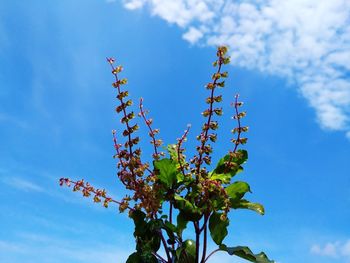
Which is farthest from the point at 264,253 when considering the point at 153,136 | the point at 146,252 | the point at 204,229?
the point at 153,136

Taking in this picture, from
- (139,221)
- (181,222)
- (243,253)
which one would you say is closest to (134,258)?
(139,221)

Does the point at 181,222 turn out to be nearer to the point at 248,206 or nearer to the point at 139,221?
the point at 139,221

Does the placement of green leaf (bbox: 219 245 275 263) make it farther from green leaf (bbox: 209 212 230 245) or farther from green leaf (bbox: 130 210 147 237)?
green leaf (bbox: 130 210 147 237)

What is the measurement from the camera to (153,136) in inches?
117

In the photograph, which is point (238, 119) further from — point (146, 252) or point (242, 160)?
point (146, 252)

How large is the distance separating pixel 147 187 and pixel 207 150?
39 cm

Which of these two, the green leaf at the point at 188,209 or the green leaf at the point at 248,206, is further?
the green leaf at the point at 248,206

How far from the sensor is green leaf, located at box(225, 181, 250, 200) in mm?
2984

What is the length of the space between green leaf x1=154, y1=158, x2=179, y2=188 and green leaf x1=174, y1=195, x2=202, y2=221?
97 millimetres

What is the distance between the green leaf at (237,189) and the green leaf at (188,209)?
217 mm

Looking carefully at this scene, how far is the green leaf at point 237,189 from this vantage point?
117 inches

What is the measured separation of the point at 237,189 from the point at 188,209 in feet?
1.02

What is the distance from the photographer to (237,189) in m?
2.99

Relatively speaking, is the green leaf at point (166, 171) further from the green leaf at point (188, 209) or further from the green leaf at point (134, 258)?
the green leaf at point (134, 258)
